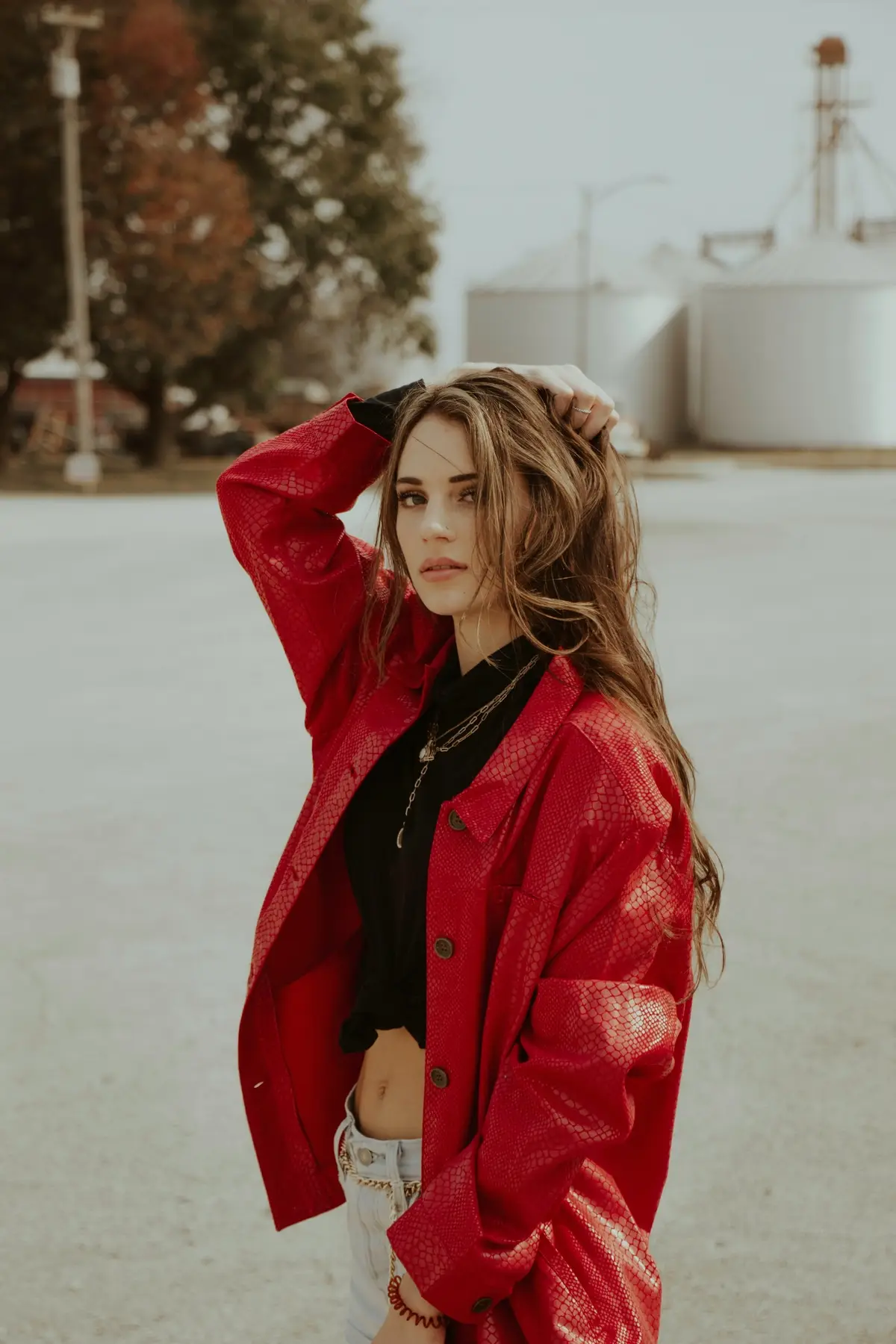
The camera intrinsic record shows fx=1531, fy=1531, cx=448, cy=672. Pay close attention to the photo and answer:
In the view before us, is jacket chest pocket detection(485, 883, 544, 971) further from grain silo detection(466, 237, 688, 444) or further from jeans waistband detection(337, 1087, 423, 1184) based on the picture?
grain silo detection(466, 237, 688, 444)

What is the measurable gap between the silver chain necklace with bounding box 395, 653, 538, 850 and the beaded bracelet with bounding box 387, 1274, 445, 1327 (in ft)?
1.79

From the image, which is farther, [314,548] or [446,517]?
[314,548]

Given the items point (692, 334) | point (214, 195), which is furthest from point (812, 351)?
point (214, 195)

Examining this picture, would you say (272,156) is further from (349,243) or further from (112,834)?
(112,834)

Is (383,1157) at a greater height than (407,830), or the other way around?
(407,830)

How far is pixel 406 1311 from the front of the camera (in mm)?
1798

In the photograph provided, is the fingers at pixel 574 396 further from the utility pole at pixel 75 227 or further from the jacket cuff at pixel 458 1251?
the utility pole at pixel 75 227

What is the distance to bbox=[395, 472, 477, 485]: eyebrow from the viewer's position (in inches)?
77.1

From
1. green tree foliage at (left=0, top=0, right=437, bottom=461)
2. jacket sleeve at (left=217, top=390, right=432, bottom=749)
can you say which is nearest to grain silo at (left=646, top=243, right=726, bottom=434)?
green tree foliage at (left=0, top=0, right=437, bottom=461)

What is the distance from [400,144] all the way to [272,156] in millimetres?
4122

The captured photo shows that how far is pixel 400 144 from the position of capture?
1660 inches

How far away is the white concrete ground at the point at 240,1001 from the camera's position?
10.2 feet

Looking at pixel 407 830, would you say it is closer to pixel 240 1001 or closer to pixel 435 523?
pixel 435 523

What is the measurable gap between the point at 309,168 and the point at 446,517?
40.5 metres
